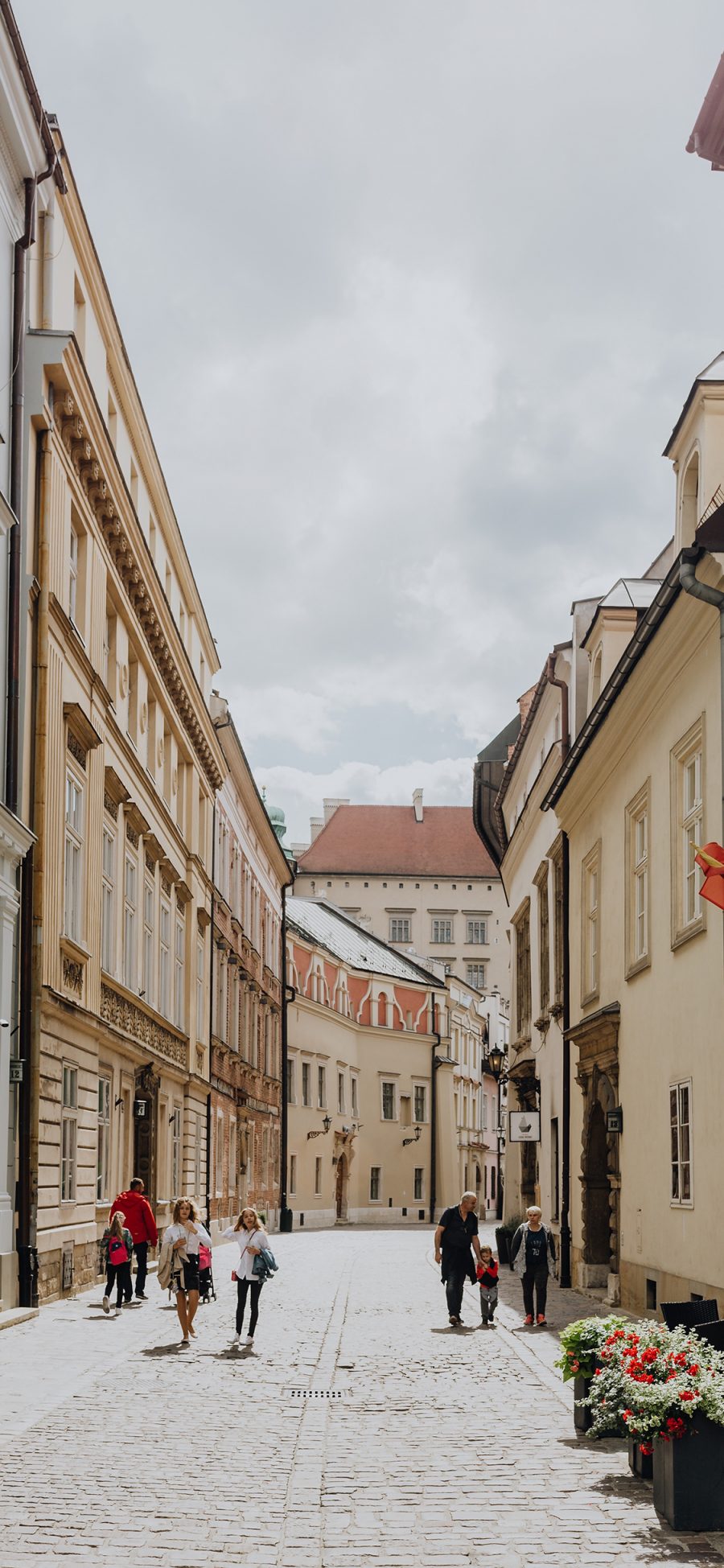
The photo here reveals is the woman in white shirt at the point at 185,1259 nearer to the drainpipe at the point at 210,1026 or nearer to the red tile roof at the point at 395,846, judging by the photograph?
the drainpipe at the point at 210,1026

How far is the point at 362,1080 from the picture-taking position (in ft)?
236

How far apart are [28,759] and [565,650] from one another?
34.5 feet

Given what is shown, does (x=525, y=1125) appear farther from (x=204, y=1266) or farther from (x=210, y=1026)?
(x=210, y=1026)

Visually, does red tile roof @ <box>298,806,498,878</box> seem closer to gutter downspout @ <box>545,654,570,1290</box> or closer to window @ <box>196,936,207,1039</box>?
window @ <box>196,936,207,1039</box>

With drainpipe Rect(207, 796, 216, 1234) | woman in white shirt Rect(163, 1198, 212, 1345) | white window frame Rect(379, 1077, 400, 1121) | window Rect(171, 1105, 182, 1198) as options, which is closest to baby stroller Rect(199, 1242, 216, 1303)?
woman in white shirt Rect(163, 1198, 212, 1345)

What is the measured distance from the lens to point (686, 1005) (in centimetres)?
1719

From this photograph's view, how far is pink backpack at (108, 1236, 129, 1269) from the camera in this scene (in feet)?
67.2

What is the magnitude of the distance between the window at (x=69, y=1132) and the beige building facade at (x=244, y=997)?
1823 centimetres

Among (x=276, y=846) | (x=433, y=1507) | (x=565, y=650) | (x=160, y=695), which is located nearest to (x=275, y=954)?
(x=276, y=846)

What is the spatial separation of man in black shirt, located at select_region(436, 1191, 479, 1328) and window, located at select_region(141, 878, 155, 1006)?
1156 centimetres

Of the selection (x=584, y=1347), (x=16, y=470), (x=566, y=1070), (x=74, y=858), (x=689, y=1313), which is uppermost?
(x=16, y=470)

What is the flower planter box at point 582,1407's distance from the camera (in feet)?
36.5

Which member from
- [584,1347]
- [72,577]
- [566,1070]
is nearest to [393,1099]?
[566,1070]

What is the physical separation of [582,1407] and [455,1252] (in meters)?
8.87
